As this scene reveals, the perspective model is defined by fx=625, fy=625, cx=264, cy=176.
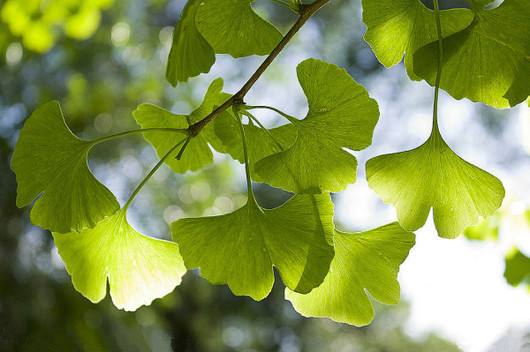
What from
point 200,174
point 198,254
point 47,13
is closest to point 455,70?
point 198,254

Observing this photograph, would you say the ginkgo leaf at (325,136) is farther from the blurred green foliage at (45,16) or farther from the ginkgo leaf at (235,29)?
the blurred green foliage at (45,16)

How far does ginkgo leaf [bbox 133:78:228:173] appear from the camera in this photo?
0.37 metres

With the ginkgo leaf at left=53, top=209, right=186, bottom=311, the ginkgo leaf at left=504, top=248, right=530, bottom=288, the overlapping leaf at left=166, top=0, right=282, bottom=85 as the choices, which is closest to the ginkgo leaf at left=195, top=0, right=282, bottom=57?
the overlapping leaf at left=166, top=0, right=282, bottom=85

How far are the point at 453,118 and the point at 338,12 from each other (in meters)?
0.75

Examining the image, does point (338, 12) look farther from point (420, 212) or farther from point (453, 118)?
point (420, 212)

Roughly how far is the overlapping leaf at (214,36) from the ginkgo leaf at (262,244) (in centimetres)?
7

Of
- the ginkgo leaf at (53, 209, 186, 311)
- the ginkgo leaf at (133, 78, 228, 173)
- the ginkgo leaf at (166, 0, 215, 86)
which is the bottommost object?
the ginkgo leaf at (53, 209, 186, 311)

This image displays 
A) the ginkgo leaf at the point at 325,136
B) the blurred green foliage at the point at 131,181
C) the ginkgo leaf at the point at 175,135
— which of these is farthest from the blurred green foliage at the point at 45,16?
the ginkgo leaf at the point at 325,136

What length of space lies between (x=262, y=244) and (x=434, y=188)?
3.5 inches

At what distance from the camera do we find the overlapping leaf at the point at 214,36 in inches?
11.9

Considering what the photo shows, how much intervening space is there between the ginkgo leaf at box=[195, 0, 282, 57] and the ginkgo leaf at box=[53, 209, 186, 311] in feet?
0.36

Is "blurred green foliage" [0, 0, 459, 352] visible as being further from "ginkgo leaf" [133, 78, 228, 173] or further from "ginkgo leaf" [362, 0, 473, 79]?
"ginkgo leaf" [362, 0, 473, 79]

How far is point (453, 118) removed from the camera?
297cm

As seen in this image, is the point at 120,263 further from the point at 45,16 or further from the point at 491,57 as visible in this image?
the point at 45,16
